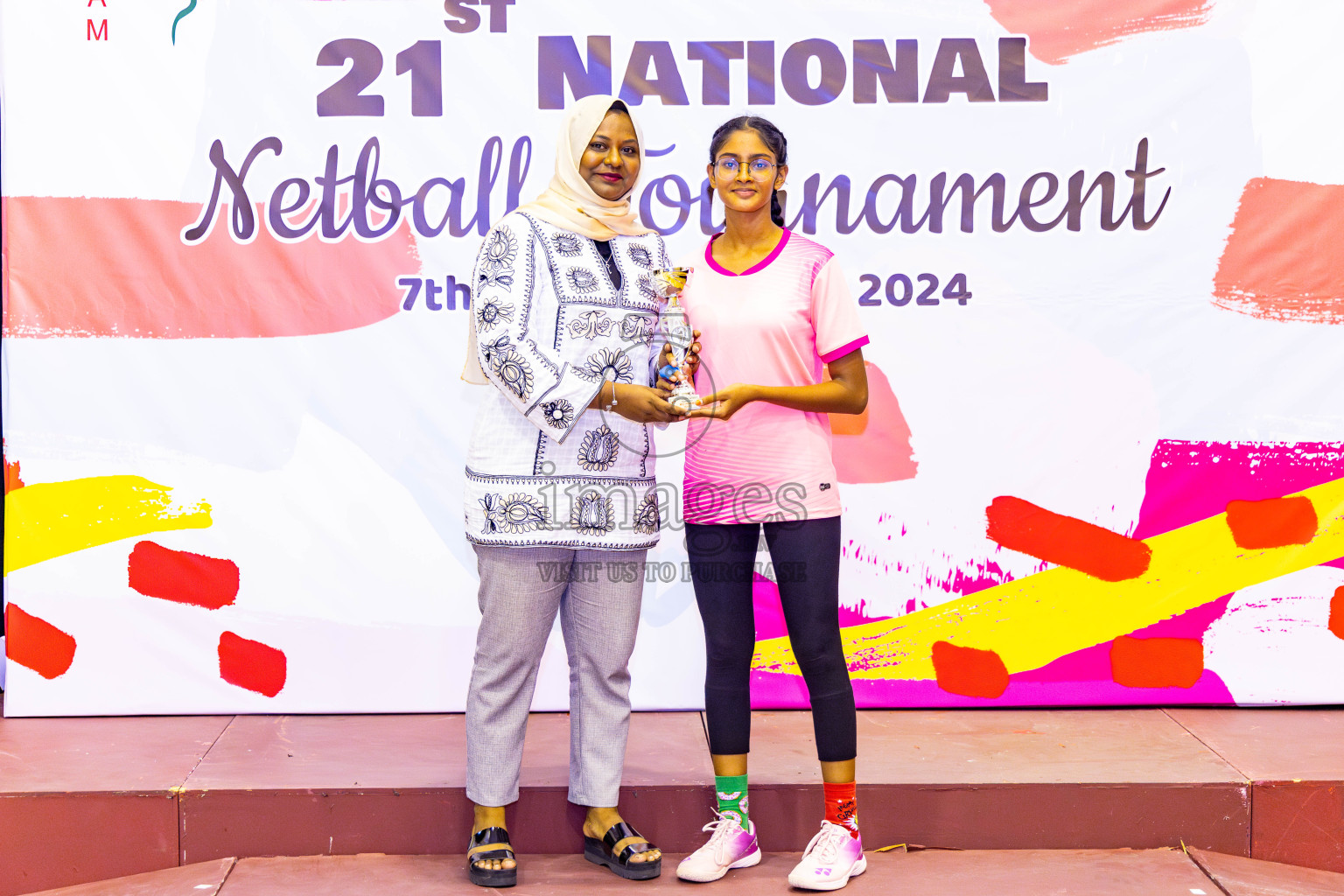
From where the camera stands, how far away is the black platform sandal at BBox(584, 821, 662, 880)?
235 centimetres

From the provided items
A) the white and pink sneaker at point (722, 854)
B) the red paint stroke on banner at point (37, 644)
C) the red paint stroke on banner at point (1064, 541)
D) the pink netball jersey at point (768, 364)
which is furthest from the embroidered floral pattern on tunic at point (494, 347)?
the red paint stroke on banner at point (37, 644)

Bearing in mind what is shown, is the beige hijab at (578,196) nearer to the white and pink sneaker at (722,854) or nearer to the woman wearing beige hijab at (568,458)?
the woman wearing beige hijab at (568,458)

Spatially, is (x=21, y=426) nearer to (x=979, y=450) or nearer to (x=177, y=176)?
(x=177, y=176)

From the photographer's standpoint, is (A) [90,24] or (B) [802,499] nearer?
(B) [802,499]

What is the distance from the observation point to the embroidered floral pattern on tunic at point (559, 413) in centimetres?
215

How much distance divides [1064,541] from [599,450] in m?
1.53

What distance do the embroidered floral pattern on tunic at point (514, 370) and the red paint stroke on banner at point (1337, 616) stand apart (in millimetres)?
2382

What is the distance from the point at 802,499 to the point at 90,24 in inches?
90.8

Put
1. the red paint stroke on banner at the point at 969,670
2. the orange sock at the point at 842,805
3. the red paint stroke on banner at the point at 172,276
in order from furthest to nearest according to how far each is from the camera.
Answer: the red paint stroke on banner at the point at 969,670 < the red paint stroke on banner at the point at 172,276 < the orange sock at the point at 842,805

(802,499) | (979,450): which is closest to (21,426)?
(802,499)

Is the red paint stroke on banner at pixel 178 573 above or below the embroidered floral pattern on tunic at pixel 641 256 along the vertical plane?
below

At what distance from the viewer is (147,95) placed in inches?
120

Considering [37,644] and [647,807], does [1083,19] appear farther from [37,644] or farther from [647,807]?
[37,644]

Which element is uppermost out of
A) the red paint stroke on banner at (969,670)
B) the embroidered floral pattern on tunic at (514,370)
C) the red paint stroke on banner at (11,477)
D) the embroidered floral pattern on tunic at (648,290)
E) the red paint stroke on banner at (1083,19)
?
the red paint stroke on banner at (1083,19)
